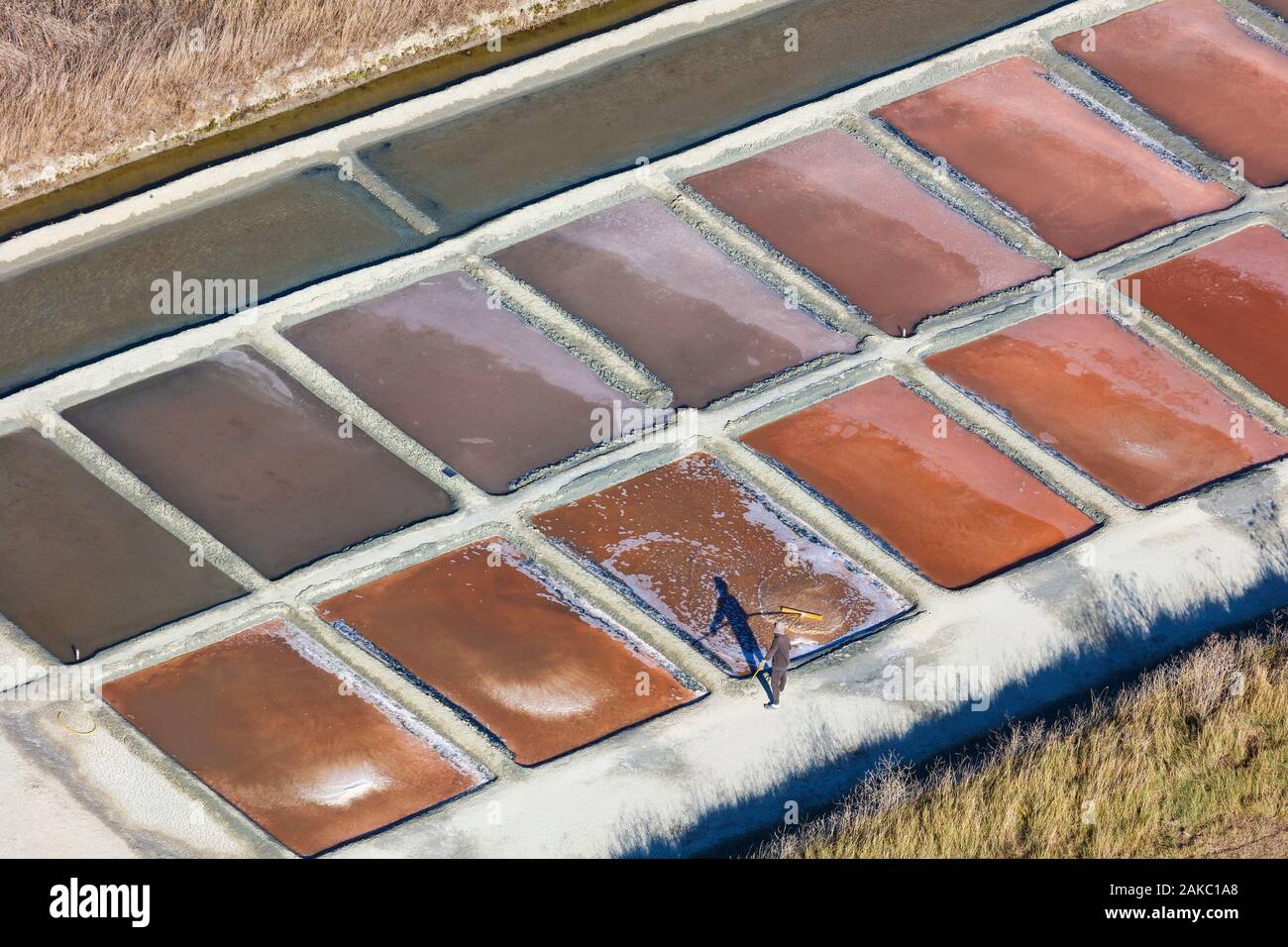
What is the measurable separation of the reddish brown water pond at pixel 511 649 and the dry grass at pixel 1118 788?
3.61 ft

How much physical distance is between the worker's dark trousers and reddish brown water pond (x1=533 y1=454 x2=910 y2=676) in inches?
11.8

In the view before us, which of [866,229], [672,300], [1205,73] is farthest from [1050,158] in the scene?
[672,300]

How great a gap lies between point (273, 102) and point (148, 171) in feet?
3.12

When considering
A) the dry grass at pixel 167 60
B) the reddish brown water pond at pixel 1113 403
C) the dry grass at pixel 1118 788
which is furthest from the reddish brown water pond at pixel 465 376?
the dry grass at pixel 1118 788

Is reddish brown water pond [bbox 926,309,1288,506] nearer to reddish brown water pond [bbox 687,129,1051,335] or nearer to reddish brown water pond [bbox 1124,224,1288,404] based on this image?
reddish brown water pond [bbox 1124,224,1288,404]

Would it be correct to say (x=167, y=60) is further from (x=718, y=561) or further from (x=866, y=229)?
(x=718, y=561)

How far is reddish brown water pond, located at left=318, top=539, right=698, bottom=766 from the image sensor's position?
9.16m

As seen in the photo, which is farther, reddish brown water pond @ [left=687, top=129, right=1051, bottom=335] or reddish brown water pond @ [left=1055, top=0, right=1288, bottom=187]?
reddish brown water pond @ [left=1055, top=0, right=1288, bottom=187]

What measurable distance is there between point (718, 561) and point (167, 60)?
534cm

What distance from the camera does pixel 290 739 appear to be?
9070 millimetres

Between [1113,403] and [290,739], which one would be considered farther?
[1113,403]

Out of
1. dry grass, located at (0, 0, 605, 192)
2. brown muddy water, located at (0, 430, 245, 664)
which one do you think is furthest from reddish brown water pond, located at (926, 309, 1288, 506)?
dry grass, located at (0, 0, 605, 192)

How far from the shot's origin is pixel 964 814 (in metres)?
8.72

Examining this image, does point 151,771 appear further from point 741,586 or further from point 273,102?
point 273,102
